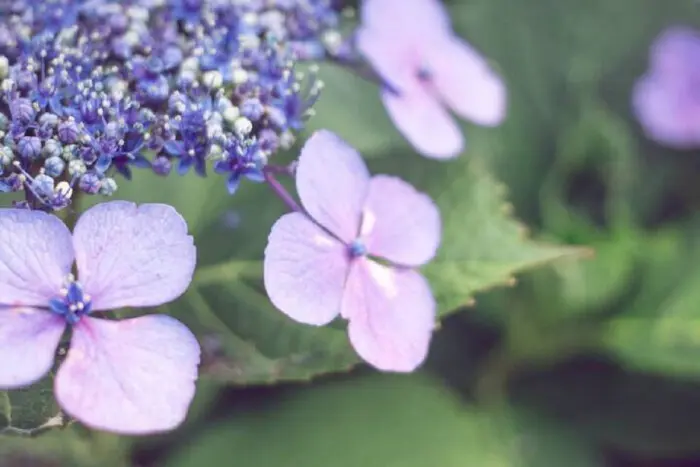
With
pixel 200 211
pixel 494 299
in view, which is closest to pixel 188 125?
pixel 200 211

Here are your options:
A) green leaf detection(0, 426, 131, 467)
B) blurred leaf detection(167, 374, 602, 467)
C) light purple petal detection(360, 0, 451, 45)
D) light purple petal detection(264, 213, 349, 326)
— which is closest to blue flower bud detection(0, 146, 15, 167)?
light purple petal detection(264, 213, 349, 326)

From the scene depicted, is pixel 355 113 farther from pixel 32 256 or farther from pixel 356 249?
pixel 32 256

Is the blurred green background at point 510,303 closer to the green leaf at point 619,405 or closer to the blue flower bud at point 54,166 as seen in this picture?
the green leaf at point 619,405

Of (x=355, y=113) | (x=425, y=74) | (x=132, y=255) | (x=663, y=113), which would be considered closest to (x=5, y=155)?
(x=132, y=255)

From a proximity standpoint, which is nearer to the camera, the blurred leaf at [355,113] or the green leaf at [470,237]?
the green leaf at [470,237]

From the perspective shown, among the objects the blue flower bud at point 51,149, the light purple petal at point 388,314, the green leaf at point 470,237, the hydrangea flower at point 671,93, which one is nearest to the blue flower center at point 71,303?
the blue flower bud at point 51,149

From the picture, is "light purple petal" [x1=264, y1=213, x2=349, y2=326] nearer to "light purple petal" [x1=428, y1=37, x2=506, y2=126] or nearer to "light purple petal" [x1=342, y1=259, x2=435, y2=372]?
"light purple petal" [x1=342, y1=259, x2=435, y2=372]

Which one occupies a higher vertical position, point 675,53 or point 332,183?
point 675,53
